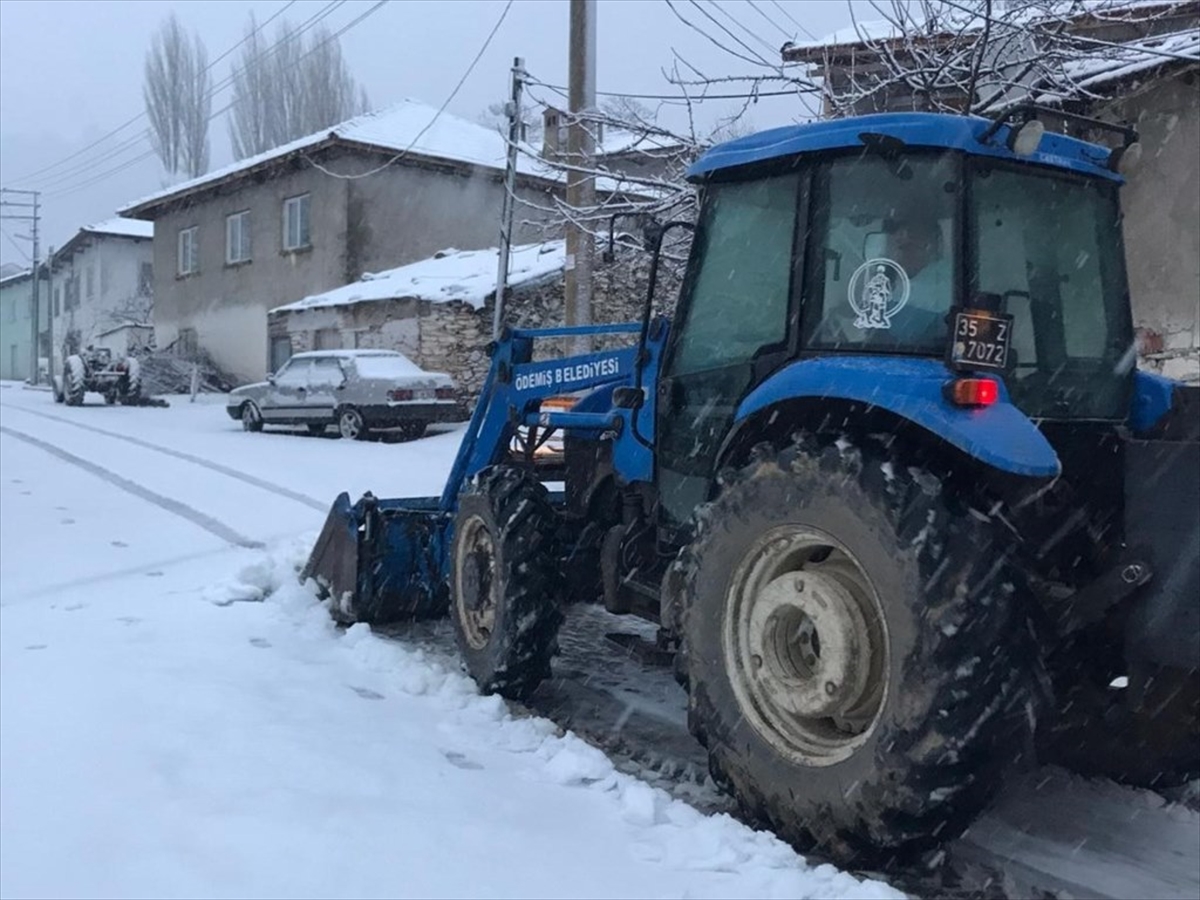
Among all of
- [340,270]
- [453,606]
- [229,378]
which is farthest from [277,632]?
[229,378]

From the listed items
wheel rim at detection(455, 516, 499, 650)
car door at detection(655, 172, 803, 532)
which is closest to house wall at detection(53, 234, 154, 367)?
wheel rim at detection(455, 516, 499, 650)

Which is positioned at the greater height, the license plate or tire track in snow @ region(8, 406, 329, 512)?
the license plate

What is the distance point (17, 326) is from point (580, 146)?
180 ft

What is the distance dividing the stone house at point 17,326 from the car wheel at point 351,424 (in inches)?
1735

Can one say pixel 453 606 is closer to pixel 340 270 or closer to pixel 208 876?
pixel 208 876

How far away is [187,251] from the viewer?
34938mm

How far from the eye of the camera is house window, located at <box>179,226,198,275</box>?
34.5 metres

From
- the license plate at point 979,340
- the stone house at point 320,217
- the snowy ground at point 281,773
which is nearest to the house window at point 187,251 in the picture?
the stone house at point 320,217

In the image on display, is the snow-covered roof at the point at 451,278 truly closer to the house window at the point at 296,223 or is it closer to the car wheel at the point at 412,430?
the house window at the point at 296,223

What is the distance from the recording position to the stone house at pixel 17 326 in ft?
192

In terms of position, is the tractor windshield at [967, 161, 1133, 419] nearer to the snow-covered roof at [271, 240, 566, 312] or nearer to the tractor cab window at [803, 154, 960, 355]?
the tractor cab window at [803, 154, 960, 355]

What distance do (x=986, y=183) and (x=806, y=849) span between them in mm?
2182

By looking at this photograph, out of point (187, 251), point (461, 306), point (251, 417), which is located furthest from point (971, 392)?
point (187, 251)

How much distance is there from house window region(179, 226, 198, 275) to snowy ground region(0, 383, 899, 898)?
92.8 feet
